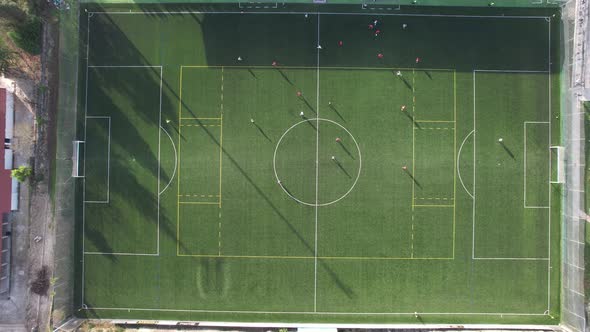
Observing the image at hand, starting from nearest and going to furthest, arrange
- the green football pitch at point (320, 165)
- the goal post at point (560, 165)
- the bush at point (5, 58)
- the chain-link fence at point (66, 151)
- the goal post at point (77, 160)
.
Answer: the bush at point (5, 58), the goal post at point (560, 165), the green football pitch at point (320, 165), the chain-link fence at point (66, 151), the goal post at point (77, 160)

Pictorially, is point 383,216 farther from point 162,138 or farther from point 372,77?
point 162,138

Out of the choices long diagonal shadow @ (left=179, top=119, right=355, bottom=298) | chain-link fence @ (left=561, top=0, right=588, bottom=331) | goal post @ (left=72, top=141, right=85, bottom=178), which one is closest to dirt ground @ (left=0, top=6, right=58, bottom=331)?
goal post @ (left=72, top=141, right=85, bottom=178)

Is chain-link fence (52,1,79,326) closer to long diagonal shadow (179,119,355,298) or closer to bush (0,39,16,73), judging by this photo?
bush (0,39,16,73)

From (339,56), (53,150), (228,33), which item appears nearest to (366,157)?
(339,56)

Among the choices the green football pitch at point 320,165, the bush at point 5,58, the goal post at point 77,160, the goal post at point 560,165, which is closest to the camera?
the bush at point 5,58

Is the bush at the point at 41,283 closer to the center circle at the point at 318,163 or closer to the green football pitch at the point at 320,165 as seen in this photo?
the green football pitch at the point at 320,165

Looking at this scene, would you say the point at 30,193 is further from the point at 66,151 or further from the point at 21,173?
the point at 66,151

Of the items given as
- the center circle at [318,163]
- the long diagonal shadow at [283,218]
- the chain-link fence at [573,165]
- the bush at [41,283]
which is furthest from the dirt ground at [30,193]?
the chain-link fence at [573,165]

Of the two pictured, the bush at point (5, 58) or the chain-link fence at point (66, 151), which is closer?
the bush at point (5, 58)
